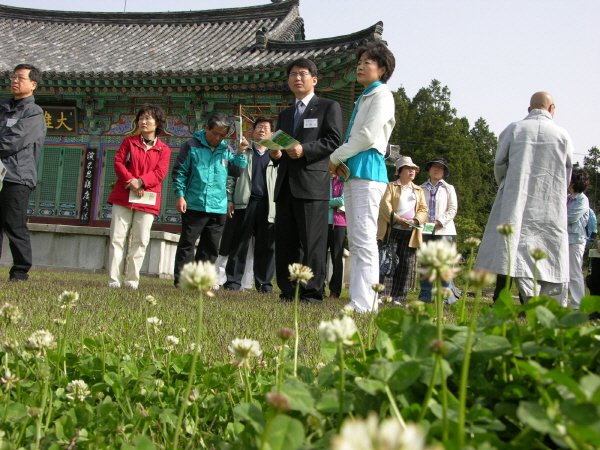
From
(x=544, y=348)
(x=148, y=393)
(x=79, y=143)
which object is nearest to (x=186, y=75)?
(x=79, y=143)

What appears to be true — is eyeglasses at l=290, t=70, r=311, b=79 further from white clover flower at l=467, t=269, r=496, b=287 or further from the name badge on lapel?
white clover flower at l=467, t=269, r=496, b=287

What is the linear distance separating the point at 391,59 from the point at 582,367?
3689mm

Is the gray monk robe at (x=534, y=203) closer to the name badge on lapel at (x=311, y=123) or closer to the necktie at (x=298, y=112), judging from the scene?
the name badge on lapel at (x=311, y=123)

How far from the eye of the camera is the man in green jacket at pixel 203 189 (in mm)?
5785

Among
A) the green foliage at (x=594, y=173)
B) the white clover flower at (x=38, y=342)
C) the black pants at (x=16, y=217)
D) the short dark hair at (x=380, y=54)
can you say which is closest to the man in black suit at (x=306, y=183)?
the short dark hair at (x=380, y=54)

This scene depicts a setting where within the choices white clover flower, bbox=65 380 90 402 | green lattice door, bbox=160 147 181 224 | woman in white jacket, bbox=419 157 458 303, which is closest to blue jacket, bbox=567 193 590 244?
woman in white jacket, bbox=419 157 458 303

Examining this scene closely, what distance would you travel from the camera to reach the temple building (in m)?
11.6

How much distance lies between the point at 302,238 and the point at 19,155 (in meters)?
2.78

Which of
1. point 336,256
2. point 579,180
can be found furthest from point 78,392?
point 579,180

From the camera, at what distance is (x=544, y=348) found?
3.36 ft

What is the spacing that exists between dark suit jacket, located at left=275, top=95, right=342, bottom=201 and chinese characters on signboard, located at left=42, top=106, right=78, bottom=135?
31.9 feet

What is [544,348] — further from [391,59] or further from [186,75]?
[186,75]

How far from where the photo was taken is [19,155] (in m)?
5.35

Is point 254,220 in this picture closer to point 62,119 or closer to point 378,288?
point 378,288
